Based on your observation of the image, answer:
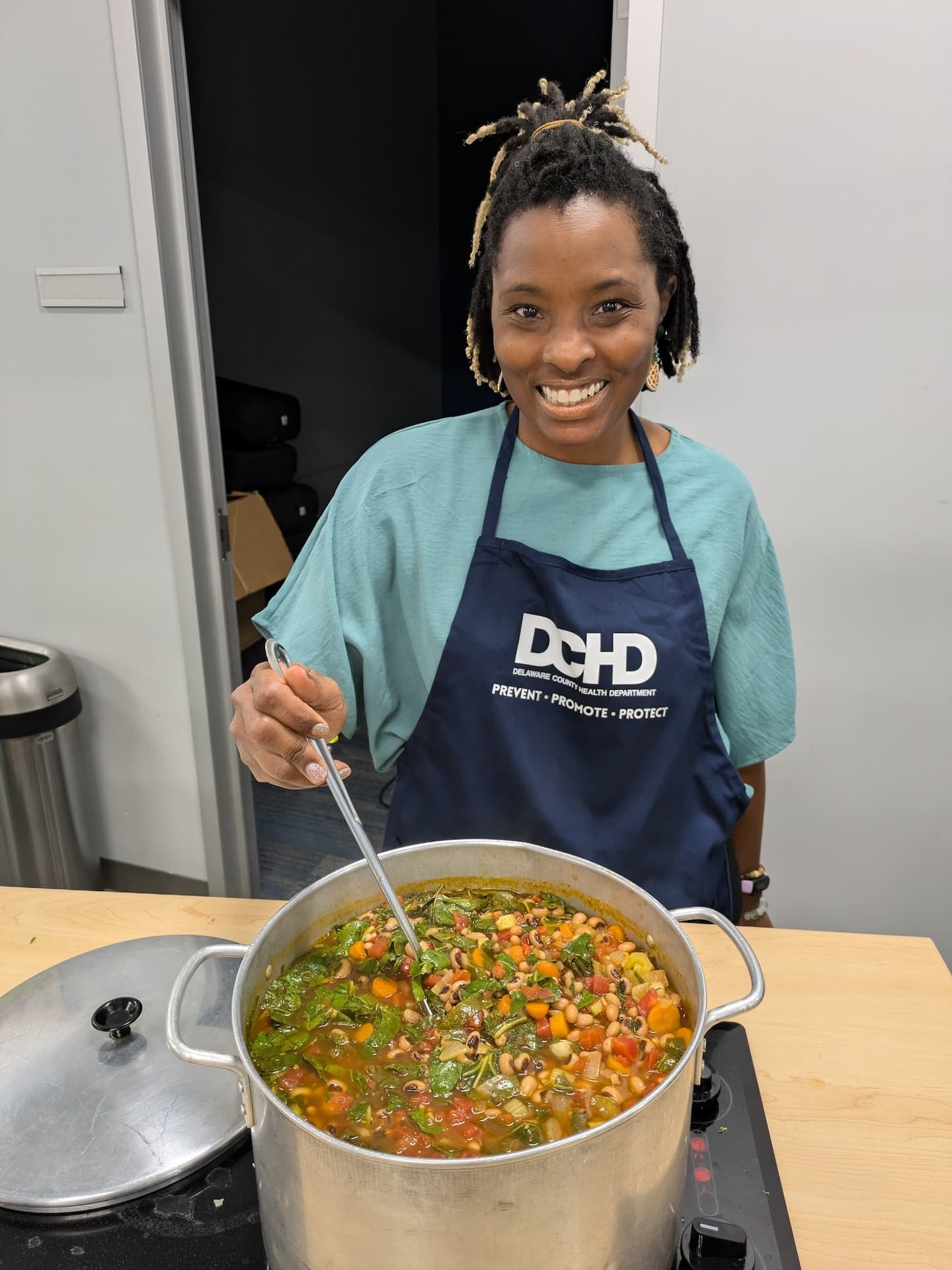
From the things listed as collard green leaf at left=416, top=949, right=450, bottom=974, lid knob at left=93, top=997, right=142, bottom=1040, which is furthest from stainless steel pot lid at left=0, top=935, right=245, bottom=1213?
collard green leaf at left=416, top=949, right=450, bottom=974

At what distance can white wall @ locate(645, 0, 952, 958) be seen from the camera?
1.69 meters

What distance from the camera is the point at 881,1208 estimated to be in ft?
2.65

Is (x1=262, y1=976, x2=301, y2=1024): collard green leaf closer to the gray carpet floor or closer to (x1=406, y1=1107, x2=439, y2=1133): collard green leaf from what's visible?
(x1=406, y1=1107, x2=439, y2=1133): collard green leaf

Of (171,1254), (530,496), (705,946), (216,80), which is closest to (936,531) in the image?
(530,496)

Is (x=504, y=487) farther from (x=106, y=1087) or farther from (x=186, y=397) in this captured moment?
(x=186, y=397)

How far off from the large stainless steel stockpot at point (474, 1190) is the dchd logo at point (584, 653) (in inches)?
23.5

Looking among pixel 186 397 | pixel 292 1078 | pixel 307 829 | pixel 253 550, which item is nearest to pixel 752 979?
pixel 292 1078

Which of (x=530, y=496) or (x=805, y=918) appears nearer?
(x=530, y=496)

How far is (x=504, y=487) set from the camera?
137 centimetres

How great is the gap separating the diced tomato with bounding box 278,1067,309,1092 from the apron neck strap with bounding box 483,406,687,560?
789 mm

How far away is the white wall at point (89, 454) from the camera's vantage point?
6.78ft

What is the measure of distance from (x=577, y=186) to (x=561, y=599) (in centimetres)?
56

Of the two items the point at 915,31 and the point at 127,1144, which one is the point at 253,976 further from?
the point at 915,31

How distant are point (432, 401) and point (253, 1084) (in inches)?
234
